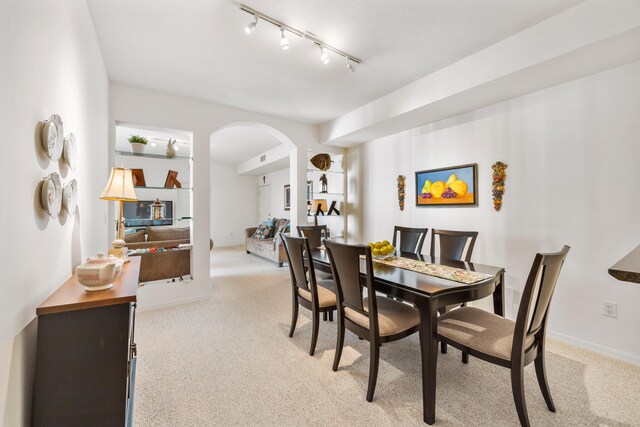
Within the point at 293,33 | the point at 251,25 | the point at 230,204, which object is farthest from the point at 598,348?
the point at 230,204

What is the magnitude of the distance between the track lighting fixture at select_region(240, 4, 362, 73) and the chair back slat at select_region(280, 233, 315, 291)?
160cm

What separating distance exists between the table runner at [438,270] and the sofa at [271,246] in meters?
3.23

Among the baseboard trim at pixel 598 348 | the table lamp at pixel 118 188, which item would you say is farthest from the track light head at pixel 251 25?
the baseboard trim at pixel 598 348

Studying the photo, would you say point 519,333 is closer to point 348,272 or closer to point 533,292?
point 533,292

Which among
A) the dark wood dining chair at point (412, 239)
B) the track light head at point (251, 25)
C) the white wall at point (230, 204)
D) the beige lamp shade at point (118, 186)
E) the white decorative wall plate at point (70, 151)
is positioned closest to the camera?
the white decorative wall plate at point (70, 151)

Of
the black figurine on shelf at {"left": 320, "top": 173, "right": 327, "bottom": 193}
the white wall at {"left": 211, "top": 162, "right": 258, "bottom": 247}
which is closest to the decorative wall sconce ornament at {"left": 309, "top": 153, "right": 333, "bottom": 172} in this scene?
the black figurine on shelf at {"left": 320, "top": 173, "right": 327, "bottom": 193}

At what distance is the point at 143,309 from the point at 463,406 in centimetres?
327

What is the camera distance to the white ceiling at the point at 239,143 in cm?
533

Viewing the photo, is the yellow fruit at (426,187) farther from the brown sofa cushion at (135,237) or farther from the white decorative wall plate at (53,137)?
the brown sofa cushion at (135,237)

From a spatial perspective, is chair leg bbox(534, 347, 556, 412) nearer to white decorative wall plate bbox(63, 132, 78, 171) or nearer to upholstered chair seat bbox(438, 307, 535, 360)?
upholstered chair seat bbox(438, 307, 535, 360)

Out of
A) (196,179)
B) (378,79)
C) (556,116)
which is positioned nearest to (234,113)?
(196,179)

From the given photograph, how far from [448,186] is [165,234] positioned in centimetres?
439

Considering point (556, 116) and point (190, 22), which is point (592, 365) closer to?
point (556, 116)

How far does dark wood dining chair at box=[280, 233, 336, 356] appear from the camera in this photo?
88.1 inches
